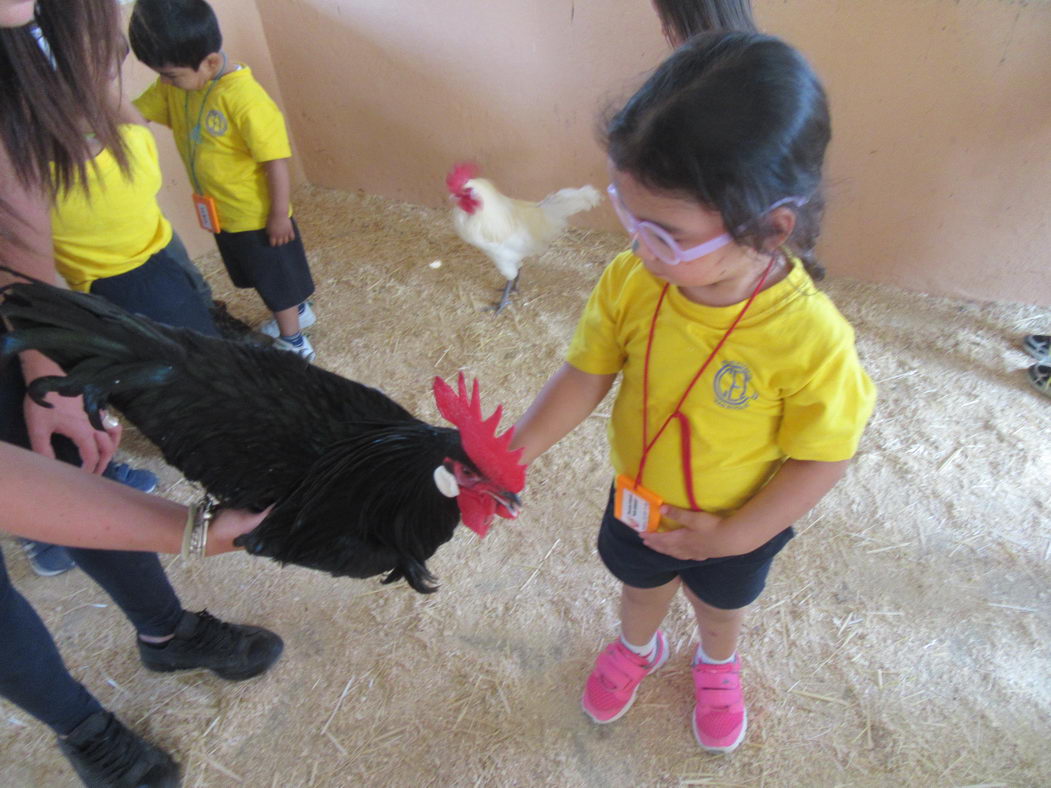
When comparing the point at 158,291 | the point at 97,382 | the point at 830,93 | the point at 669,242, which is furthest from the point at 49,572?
the point at 830,93

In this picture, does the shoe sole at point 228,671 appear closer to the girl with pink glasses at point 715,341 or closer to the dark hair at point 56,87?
the girl with pink glasses at point 715,341

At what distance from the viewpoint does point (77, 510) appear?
107 centimetres

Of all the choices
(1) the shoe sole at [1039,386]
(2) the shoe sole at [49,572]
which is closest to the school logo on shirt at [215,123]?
(2) the shoe sole at [49,572]

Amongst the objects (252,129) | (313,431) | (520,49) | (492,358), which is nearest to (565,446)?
(492,358)

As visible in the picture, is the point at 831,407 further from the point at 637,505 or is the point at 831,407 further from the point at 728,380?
the point at 637,505

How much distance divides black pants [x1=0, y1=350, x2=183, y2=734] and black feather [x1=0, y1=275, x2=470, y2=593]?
0.13m

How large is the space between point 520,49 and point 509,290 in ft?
3.82

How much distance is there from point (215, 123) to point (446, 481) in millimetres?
1983

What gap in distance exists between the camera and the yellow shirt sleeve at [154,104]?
2.65 m

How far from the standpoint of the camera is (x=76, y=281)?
6.84 feet

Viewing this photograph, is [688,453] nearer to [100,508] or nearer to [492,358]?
[100,508]

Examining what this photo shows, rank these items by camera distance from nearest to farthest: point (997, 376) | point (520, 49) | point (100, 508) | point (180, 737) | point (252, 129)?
point (100, 508) < point (180, 737) < point (252, 129) < point (997, 376) < point (520, 49)

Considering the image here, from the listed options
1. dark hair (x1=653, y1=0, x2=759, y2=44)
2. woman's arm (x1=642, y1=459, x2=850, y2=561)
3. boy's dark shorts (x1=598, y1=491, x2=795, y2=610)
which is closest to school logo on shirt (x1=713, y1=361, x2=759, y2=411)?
woman's arm (x1=642, y1=459, x2=850, y2=561)

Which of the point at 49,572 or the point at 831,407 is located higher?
the point at 831,407
